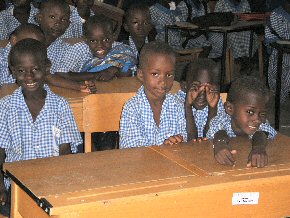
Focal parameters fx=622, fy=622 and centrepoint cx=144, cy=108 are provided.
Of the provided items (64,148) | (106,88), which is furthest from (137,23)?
(64,148)

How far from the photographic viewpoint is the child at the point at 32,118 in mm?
2803

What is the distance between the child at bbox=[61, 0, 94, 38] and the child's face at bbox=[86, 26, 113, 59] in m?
1.38

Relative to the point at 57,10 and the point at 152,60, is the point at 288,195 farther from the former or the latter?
the point at 57,10

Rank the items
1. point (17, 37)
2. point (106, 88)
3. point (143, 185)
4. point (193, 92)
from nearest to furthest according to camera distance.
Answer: point (143, 185), point (193, 92), point (106, 88), point (17, 37)

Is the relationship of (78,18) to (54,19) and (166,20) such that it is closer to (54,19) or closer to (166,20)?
(54,19)

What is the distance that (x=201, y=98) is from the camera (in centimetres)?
307

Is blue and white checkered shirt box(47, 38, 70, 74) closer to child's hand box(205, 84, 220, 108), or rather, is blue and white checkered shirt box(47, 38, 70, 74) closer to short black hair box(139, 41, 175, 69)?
short black hair box(139, 41, 175, 69)

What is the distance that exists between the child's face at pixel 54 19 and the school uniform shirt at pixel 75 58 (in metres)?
0.53

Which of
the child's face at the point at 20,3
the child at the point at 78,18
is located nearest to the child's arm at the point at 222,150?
the child at the point at 78,18

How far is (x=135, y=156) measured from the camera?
2258 mm

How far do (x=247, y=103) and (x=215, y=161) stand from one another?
547mm

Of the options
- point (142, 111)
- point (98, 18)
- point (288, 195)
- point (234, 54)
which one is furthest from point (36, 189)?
point (234, 54)

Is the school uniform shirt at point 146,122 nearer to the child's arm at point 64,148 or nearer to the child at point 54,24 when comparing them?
the child's arm at point 64,148

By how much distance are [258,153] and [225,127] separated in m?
0.50
